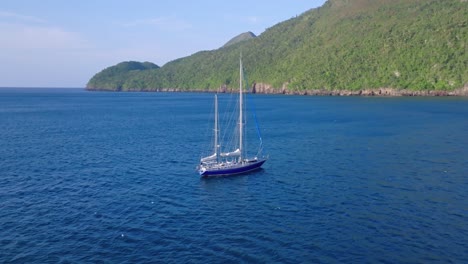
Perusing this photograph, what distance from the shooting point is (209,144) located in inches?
3676

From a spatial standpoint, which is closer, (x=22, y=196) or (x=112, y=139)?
(x=22, y=196)

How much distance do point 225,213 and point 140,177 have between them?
71.1 feet

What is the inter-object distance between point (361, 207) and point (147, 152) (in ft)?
164

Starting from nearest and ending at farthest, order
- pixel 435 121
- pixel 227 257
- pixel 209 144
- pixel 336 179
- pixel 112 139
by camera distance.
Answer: pixel 227 257 < pixel 336 179 < pixel 209 144 < pixel 112 139 < pixel 435 121

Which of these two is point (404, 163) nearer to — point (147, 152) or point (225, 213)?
point (225, 213)

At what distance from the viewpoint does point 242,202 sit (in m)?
52.0

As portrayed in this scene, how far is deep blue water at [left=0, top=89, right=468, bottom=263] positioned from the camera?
124ft

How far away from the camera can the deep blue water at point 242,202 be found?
3781 cm

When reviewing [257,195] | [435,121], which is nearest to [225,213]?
[257,195]

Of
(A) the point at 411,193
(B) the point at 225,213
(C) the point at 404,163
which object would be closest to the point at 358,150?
(C) the point at 404,163

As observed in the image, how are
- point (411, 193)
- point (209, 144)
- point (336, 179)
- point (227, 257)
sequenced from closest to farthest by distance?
point (227, 257), point (411, 193), point (336, 179), point (209, 144)

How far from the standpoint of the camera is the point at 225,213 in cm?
4803

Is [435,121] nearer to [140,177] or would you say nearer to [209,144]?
[209,144]

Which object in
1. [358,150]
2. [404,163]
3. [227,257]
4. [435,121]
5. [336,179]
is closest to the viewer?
[227,257]
